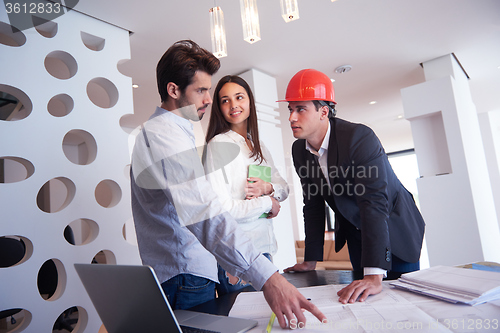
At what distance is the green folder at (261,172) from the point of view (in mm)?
A: 1725

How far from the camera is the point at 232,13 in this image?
2990 millimetres

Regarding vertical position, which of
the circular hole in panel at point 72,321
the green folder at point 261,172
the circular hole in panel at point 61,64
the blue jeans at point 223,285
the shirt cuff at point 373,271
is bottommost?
the circular hole in panel at point 72,321

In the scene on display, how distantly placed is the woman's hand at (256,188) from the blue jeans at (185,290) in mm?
621

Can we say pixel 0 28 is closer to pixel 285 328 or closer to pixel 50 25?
pixel 50 25

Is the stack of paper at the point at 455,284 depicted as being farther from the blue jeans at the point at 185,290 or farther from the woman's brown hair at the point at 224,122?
the woman's brown hair at the point at 224,122

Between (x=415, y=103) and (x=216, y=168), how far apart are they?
11.9 ft

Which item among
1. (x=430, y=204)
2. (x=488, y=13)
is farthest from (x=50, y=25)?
(x=430, y=204)

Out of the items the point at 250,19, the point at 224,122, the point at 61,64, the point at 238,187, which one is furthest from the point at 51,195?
the point at 250,19

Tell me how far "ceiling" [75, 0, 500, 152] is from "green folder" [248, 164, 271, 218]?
174 cm

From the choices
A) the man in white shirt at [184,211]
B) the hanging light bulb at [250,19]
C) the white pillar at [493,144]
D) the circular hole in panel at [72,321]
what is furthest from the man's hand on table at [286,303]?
the white pillar at [493,144]

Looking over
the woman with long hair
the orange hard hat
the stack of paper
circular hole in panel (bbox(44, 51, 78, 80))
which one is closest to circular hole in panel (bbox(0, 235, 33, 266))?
circular hole in panel (bbox(44, 51, 78, 80))

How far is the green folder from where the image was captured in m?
1.72

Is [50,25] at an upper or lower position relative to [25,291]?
upper

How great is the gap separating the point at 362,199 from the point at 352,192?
0.51 feet
